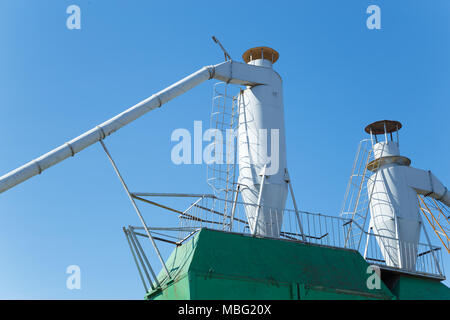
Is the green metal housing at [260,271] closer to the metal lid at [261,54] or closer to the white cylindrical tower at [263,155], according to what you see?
the white cylindrical tower at [263,155]

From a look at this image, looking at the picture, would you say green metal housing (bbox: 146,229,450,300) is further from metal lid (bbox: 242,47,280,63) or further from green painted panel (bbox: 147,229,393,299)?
metal lid (bbox: 242,47,280,63)

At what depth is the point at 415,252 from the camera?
28875mm

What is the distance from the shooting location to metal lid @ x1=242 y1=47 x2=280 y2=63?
27.9m

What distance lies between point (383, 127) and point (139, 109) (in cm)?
1549

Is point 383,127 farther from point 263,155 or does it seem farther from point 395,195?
point 263,155

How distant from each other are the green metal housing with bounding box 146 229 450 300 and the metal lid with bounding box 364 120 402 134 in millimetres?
10042

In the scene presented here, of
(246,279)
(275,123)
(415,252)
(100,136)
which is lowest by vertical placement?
(246,279)

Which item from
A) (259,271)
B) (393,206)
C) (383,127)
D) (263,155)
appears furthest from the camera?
(383,127)

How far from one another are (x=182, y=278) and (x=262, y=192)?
5.89 meters

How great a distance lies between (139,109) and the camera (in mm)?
23438

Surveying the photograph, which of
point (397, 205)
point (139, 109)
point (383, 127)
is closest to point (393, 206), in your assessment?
point (397, 205)

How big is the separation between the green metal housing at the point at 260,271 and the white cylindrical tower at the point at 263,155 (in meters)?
1.38

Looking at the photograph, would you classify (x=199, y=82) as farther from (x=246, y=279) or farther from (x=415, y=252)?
(x=415, y=252)
